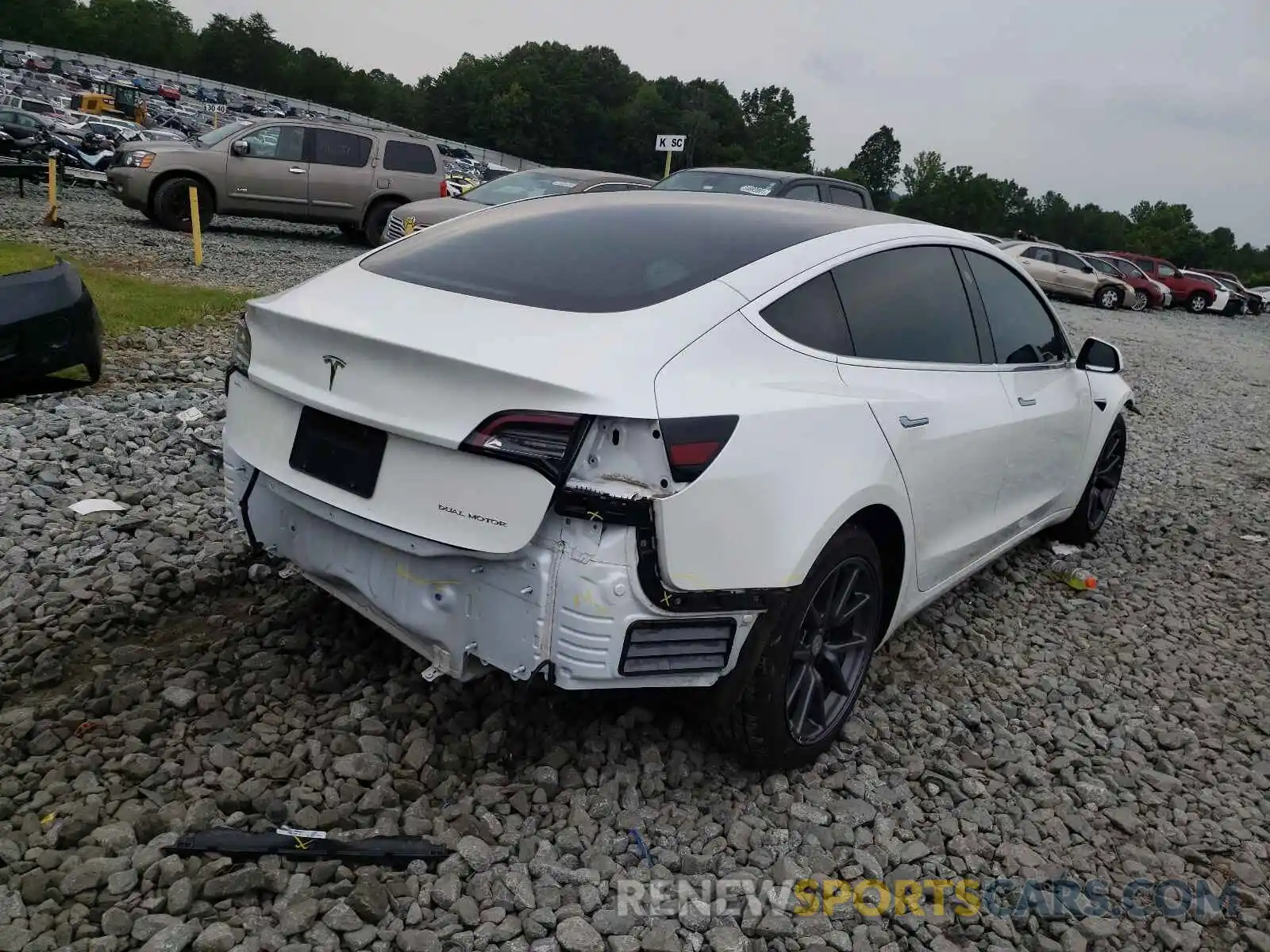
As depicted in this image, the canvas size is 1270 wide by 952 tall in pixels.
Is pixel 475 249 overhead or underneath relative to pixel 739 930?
overhead

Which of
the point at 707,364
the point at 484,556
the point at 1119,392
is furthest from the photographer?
the point at 1119,392

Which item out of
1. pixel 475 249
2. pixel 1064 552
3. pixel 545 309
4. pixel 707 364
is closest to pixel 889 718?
pixel 707 364

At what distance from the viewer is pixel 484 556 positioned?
94.4 inches

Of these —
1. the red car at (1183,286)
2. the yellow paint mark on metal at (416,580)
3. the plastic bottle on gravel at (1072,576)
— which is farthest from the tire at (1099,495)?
the red car at (1183,286)

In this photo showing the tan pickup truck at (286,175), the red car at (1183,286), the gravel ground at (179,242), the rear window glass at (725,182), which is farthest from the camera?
the red car at (1183,286)

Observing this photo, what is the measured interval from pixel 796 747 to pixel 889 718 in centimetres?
68

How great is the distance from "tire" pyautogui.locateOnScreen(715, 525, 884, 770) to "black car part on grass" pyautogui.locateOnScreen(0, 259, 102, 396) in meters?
4.77

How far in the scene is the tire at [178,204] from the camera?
1410 centimetres

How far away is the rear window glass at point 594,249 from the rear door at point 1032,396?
1.01m

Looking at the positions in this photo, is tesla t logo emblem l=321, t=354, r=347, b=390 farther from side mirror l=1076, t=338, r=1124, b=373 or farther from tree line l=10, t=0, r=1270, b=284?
tree line l=10, t=0, r=1270, b=284

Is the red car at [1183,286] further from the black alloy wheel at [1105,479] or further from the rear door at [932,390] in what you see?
the rear door at [932,390]

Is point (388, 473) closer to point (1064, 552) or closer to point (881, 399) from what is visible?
point (881, 399)

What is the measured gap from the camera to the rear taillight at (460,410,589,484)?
7.66ft

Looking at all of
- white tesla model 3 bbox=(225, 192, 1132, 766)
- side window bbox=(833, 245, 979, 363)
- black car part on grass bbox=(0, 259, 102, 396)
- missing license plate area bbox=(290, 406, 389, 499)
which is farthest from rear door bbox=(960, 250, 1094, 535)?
black car part on grass bbox=(0, 259, 102, 396)
